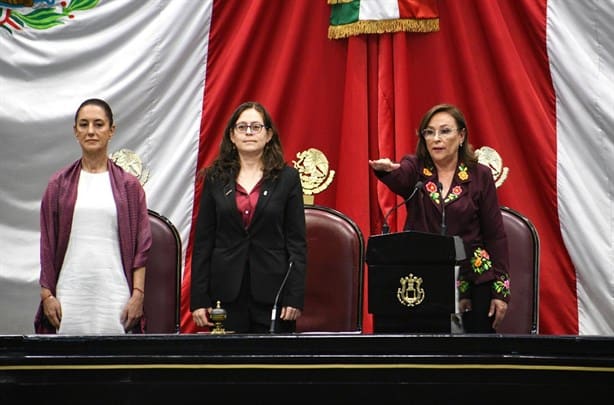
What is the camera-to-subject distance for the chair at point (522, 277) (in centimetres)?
378

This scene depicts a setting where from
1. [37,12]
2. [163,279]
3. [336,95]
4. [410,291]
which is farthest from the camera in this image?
[37,12]

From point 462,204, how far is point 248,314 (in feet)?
2.71

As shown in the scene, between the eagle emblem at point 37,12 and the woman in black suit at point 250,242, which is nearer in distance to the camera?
the woman in black suit at point 250,242

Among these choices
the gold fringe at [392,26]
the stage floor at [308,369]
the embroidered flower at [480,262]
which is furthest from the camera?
the gold fringe at [392,26]

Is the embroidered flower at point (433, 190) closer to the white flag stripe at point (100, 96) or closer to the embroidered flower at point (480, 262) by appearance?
the embroidered flower at point (480, 262)

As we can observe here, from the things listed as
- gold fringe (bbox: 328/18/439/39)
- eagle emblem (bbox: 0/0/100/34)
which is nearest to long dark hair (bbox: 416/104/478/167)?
gold fringe (bbox: 328/18/439/39)

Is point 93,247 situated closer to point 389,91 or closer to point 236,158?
point 236,158

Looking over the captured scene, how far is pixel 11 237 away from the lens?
4613mm

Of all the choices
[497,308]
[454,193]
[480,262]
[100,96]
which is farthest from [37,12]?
[497,308]

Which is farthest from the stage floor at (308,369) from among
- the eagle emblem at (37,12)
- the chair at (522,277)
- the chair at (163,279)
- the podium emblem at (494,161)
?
the eagle emblem at (37,12)

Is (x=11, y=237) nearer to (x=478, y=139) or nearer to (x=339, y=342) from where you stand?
(x=478, y=139)

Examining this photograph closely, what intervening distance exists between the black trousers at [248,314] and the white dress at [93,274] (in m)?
0.36

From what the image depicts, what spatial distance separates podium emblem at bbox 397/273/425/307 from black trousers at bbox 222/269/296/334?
2.40 feet

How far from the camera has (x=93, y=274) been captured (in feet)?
11.0
